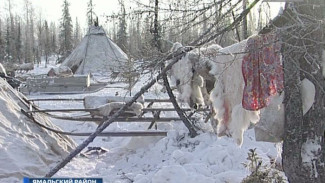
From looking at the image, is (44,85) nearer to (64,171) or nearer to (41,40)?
(64,171)

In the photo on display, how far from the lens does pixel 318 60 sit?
11.5 feet

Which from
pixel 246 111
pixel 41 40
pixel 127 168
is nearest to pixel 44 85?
pixel 127 168

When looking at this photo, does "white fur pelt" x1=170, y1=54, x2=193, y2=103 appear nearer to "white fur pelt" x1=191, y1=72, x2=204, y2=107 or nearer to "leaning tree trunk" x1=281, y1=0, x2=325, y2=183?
"white fur pelt" x1=191, y1=72, x2=204, y2=107

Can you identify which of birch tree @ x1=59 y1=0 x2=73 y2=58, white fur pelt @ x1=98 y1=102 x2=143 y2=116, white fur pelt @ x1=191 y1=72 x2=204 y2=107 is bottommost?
white fur pelt @ x1=98 y1=102 x2=143 y2=116

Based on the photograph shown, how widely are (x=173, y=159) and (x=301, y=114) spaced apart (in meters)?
3.61

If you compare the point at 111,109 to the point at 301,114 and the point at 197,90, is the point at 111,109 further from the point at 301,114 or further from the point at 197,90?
the point at 301,114

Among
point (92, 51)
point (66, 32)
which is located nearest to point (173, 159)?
point (92, 51)

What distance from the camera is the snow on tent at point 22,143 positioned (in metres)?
6.61

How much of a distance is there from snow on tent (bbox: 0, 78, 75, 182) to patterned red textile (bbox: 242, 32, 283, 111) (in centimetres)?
424

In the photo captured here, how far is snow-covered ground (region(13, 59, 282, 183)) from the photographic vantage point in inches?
217

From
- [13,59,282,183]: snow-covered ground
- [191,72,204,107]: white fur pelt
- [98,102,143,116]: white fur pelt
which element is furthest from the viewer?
[98,102,143,116]: white fur pelt

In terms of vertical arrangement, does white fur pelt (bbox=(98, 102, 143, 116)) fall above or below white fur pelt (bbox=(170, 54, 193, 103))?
below

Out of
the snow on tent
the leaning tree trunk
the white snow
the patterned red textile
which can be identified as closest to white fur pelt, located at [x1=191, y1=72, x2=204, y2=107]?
the patterned red textile

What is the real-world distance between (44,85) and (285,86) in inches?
810
